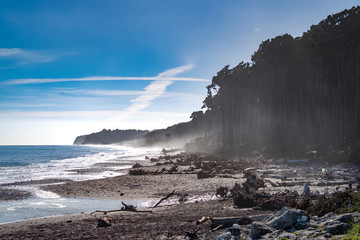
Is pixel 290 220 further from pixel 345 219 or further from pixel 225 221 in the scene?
pixel 225 221

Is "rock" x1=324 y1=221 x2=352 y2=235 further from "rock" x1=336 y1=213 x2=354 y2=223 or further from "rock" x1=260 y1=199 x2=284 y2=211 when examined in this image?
"rock" x1=260 y1=199 x2=284 y2=211

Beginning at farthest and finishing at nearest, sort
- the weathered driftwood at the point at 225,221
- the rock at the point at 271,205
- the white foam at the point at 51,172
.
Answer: the white foam at the point at 51,172 < the rock at the point at 271,205 < the weathered driftwood at the point at 225,221

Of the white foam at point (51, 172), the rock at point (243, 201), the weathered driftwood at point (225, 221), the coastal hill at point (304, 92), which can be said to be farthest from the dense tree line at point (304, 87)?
the weathered driftwood at point (225, 221)

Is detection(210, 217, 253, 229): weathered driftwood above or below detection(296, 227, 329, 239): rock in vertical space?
below

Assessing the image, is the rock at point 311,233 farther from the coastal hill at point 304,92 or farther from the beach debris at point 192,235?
the coastal hill at point 304,92

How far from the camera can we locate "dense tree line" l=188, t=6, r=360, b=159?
34.5 metres

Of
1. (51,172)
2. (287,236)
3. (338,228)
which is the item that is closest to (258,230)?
(287,236)

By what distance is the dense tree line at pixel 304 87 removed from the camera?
113 ft

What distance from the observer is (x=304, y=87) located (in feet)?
154

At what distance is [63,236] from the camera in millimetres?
8664

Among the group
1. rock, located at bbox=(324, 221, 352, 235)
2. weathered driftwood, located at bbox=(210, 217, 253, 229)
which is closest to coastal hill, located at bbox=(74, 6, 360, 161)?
weathered driftwood, located at bbox=(210, 217, 253, 229)

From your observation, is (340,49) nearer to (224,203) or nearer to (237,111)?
(224,203)

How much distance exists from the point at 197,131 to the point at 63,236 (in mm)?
125117

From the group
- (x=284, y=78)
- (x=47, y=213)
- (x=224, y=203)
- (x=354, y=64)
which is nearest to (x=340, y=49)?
(x=354, y=64)
